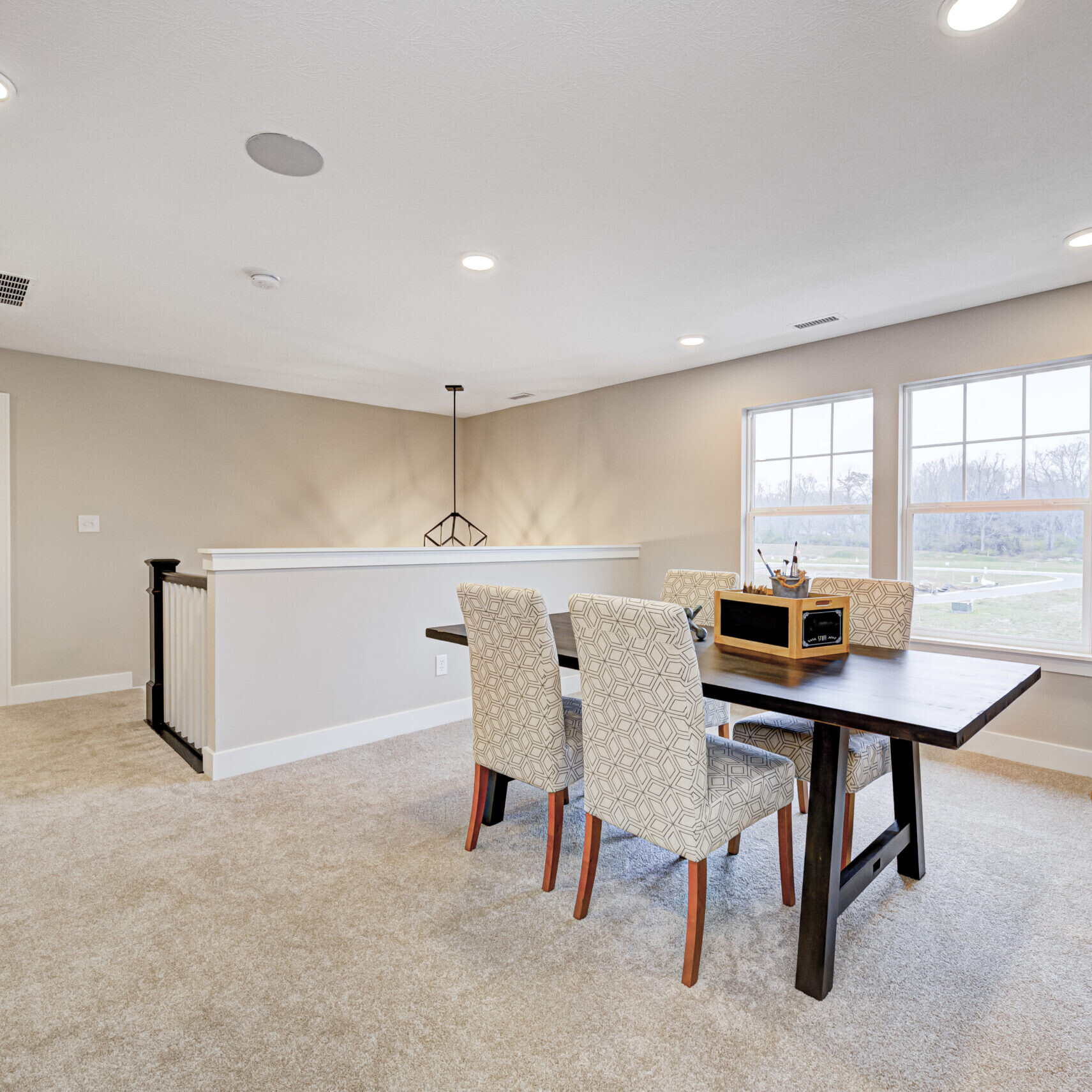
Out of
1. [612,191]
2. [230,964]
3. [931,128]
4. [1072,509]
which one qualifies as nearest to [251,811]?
[230,964]

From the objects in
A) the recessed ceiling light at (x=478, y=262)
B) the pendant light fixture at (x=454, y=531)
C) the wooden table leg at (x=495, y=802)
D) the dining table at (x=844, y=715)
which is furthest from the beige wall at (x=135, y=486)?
the dining table at (x=844, y=715)

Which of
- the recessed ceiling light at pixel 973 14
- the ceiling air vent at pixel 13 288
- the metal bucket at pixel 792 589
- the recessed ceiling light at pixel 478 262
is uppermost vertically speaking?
the recessed ceiling light at pixel 973 14

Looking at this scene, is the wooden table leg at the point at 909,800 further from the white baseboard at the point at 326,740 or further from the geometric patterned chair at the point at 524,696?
the white baseboard at the point at 326,740

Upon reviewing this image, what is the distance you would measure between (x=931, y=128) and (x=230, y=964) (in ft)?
9.89

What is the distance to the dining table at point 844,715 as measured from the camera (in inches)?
57.9

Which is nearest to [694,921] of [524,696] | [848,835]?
[524,696]

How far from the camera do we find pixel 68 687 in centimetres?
442

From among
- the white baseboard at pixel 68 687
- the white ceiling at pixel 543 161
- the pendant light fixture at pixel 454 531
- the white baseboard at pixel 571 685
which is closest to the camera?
the white ceiling at pixel 543 161

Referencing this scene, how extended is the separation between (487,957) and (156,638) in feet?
9.56

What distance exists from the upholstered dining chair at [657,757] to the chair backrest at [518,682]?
0.53 feet

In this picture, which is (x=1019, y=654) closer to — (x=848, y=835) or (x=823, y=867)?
(x=848, y=835)

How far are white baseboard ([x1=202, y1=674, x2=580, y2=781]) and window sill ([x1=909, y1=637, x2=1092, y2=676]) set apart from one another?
2028 mm

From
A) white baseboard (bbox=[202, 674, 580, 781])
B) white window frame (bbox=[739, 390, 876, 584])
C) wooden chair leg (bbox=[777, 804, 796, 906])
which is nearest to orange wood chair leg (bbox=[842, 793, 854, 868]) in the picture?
wooden chair leg (bbox=[777, 804, 796, 906])

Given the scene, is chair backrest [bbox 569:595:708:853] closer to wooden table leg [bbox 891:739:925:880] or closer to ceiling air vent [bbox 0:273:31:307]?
wooden table leg [bbox 891:739:925:880]
